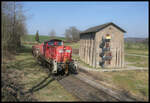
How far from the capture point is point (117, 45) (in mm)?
20844

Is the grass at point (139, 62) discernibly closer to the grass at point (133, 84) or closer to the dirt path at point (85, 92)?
the grass at point (133, 84)

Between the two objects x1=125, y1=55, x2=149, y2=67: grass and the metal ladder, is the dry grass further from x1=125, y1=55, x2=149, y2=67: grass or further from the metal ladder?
x1=125, y1=55, x2=149, y2=67: grass

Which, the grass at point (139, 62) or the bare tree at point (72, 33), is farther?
the bare tree at point (72, 33)

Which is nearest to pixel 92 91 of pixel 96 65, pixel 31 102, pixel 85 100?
pixel 85 100

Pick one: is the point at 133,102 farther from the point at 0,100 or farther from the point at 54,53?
the point at 54,53

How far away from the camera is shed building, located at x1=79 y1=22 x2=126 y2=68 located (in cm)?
1988

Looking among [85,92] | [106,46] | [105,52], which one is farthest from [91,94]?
[106,46]

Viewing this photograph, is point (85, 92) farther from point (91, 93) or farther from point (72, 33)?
point (72, 33)

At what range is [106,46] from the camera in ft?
65.9

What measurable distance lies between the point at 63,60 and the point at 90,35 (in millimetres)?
10257

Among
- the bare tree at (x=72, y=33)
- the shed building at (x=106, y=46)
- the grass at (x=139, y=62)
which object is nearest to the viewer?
the shed building at (x=106, y=46)

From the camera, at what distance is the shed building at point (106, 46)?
19.9 metres

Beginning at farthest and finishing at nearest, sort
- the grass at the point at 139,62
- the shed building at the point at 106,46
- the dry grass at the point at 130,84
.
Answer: the grass at the point at 139,62
the shed building at the point at 106,46
the dry grass at the point at 130,84

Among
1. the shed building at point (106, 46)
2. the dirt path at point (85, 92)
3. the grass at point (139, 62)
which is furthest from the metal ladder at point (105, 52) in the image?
the dirt path at point (85, 92)
